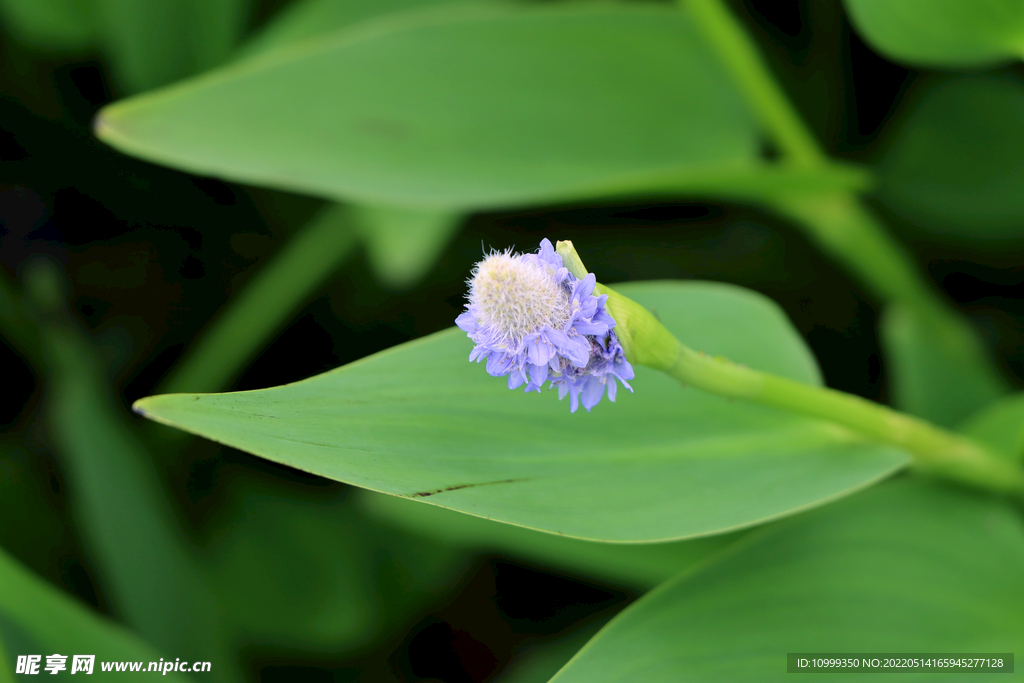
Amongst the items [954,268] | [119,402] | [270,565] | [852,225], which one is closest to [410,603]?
[270,565]

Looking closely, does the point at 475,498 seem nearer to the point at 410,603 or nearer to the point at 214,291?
the point at 410,603

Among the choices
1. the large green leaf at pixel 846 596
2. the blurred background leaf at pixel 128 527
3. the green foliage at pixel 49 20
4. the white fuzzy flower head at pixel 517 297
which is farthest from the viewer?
the green foliage at pixel 49 20

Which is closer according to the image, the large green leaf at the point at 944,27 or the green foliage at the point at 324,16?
the large green leaf at the point at 944,27

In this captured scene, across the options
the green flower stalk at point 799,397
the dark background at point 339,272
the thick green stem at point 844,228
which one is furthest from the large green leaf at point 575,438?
the dark background at point 339,272

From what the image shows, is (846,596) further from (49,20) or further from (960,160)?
(49,20)

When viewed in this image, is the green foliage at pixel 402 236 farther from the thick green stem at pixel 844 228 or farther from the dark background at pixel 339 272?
the thick green stem at pixel 844 228

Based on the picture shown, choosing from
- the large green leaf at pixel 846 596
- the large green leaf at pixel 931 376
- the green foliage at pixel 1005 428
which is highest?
the large green leaf at pixel 931 376

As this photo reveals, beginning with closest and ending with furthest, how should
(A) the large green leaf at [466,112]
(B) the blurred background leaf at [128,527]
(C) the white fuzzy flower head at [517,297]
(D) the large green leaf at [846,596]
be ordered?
(C) the white fuzzy flower head at [517,297] → (D) the large green leaf at [846,596] → (A) the large green leaf at [466,112] → (B) the blurred background leaf at [128,527]

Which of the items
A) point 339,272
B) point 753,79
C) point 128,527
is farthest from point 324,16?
point 128,527
